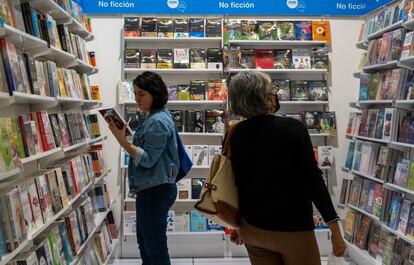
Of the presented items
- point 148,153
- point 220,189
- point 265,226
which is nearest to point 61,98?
point 148,153

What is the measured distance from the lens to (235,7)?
463 cm

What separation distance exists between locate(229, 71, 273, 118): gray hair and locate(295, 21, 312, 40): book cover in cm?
303

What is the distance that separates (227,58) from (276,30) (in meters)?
0.63

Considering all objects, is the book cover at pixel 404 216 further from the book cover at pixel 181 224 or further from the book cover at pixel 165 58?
the book cover at pixel 165 58

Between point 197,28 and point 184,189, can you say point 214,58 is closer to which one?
point 197,28

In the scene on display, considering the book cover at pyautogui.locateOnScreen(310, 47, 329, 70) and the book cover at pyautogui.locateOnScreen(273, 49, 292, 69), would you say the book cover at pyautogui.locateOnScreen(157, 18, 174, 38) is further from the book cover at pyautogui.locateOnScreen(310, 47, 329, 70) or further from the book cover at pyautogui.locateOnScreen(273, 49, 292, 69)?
the book cover at pyautogui.locateOnScreen(310, 47, 329, 70)

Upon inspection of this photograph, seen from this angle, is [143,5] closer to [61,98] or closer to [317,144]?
[61,98]

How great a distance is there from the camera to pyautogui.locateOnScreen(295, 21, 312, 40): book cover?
4656 millimetres

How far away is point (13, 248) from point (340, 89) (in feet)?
13.1

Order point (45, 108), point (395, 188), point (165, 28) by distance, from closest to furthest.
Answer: point (45, 108)
point (395, 188)
point (165, 28)

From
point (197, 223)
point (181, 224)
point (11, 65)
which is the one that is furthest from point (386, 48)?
point (11, 65)

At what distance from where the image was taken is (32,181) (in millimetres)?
2207

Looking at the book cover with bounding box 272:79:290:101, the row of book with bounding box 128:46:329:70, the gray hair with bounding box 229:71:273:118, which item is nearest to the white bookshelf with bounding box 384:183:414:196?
the book cover with bounding box 272:79:290:101

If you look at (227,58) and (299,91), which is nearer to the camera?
(227,58)
